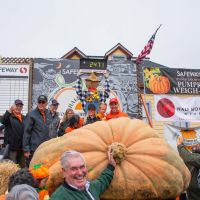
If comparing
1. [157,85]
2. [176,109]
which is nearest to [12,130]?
[157,85]

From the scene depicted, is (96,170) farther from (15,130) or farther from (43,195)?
(15,130)

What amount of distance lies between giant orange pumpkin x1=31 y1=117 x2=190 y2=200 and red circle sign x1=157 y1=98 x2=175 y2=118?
8.67 m

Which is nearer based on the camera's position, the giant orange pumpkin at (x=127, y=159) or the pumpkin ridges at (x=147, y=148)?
the giant orange pumpkin at (x=127, y=159)

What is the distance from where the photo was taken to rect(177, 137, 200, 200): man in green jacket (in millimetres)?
4470

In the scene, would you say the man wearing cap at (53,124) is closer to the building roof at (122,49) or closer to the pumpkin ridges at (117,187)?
the pumpkin ridges at (117,187)

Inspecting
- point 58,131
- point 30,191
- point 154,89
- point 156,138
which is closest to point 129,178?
point 156,138

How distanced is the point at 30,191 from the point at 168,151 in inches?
61.9

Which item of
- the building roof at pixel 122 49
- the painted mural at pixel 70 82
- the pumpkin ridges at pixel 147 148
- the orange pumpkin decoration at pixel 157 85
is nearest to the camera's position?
the pumpkin ridges at pixel 147 148

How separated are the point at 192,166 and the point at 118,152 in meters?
1.76

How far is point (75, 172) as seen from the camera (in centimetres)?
249

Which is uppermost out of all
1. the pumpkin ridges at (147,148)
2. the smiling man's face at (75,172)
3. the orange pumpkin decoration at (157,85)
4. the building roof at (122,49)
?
the building roof at (122,49)

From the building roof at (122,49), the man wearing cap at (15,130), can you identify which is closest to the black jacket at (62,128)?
the man wearing cap at (15,130)

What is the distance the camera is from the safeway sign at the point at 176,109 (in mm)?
12164

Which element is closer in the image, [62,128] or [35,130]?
[35,130]
